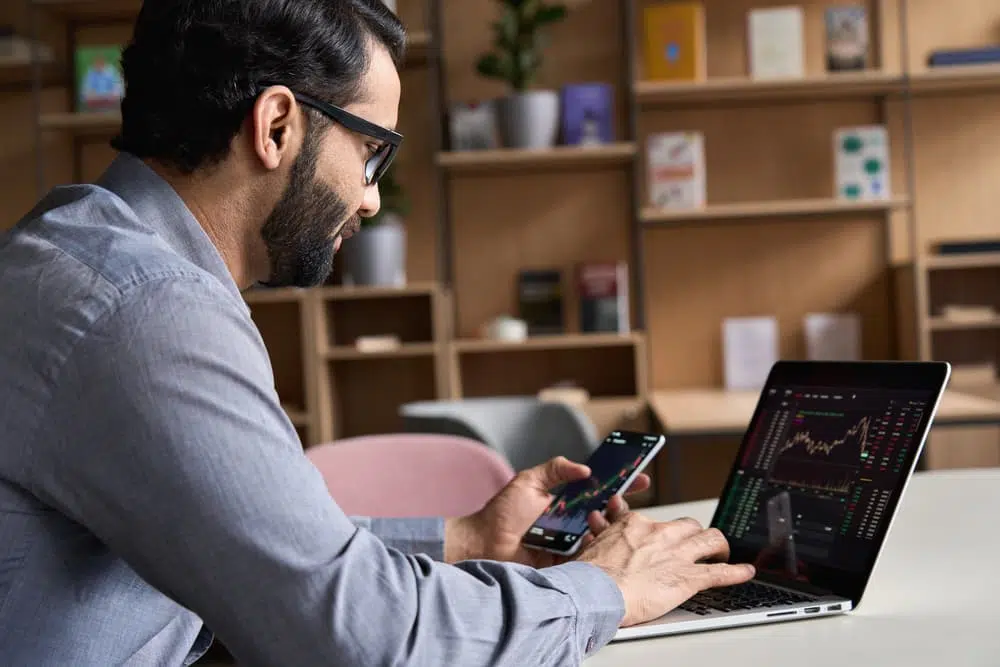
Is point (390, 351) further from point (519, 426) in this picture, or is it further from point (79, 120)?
point (79, 120)

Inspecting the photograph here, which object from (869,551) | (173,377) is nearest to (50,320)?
(173,377)

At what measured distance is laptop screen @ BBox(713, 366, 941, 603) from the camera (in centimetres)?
102

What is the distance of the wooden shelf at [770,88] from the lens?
362 cm

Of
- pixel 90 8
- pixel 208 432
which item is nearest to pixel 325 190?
pixel 208 432

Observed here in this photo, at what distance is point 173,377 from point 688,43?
323 cm

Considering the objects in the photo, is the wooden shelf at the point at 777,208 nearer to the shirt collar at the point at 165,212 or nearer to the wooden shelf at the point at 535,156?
the wooden shelf at the point at 535,156

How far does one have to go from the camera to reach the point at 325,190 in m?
1.01

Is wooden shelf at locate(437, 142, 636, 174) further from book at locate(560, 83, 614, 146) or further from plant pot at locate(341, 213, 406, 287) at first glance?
plant pot at locate(341, 213, 406, 287)

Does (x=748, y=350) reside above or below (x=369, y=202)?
below

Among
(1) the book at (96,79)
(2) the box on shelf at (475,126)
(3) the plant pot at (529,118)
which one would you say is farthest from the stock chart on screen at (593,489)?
(1) the book at (96,79)

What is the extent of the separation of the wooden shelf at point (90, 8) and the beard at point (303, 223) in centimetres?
324

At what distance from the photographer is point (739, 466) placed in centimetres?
121

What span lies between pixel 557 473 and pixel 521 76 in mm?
2655

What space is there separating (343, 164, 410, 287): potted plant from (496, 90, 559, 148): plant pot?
46cm
